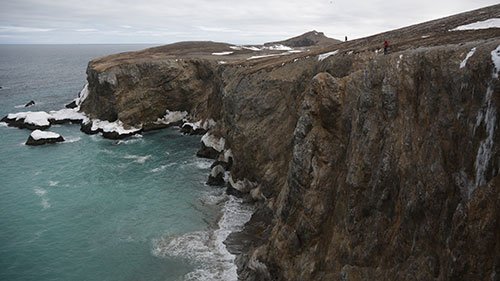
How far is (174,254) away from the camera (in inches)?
1336

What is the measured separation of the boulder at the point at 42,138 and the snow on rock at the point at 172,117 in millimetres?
17184

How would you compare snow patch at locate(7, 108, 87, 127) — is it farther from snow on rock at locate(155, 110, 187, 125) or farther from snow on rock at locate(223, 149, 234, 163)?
snow on rock at locate(223, 149, 234, 163)

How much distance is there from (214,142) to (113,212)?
1978 centimetres

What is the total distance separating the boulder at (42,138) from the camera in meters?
67.2

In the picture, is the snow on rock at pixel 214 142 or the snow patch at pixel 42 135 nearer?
the snow on rock at pixel 214 142

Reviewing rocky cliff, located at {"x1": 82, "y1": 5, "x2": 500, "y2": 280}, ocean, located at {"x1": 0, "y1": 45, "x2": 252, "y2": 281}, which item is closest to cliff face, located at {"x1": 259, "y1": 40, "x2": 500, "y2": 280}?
rocky cliff, located at {"x1": 82, "y1": 5, "x2": 500, "y2": 280}

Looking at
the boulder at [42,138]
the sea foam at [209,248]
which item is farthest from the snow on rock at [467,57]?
Answer: the boulder at [42,138]

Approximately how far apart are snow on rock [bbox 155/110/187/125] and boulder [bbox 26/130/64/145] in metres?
17.2

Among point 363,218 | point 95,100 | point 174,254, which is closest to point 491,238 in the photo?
point 363,218

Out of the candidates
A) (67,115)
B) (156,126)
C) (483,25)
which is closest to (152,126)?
(156,126)

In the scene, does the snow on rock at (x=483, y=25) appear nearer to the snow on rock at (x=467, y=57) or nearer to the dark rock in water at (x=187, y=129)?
the snow on rock at (x=467, y=57)

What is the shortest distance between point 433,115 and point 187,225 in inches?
1030

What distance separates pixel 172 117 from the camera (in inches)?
3125

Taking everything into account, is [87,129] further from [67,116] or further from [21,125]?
[21,125]
